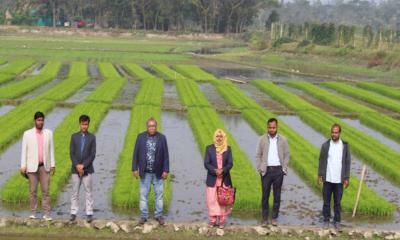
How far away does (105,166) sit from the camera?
1477 centimetres

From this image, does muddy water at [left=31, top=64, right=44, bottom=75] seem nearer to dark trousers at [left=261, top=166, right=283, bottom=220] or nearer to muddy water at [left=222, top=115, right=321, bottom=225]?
muddy water at [left=222, top=115, right=321, bottom=225]

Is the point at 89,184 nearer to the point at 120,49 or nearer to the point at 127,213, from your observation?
the point at 127,213

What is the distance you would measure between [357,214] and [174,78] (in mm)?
26289

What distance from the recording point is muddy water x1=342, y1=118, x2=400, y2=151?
19.0m

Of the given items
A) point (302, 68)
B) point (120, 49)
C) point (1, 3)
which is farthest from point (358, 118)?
point (1, 3)

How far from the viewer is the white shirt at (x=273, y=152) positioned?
9664mm

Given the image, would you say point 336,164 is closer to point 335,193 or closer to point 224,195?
point 335,193

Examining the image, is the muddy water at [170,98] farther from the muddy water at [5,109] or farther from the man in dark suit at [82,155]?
the man in dark suit at [82,155]

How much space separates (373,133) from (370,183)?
7257mm

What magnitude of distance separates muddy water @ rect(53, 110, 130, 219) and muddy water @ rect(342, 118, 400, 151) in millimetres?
8285

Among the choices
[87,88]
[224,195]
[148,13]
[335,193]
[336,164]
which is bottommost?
[87,88]

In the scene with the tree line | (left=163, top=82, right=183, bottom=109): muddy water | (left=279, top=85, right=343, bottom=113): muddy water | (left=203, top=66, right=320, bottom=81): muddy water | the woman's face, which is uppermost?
the tree line


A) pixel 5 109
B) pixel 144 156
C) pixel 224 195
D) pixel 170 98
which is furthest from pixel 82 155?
pixel 170 98

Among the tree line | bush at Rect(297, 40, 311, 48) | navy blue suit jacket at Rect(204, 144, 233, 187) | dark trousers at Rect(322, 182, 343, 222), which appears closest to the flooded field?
dark trousers at Rect(322, 182, 343, 222)
